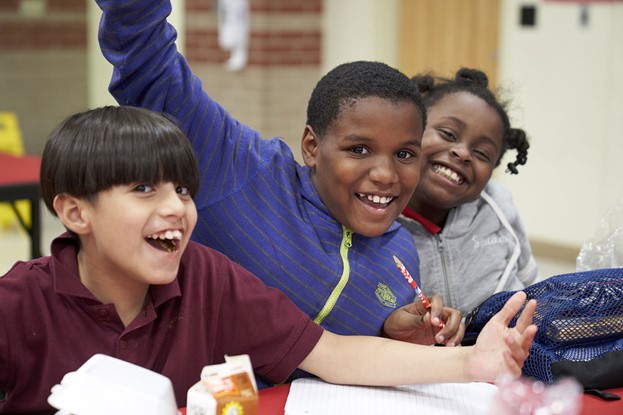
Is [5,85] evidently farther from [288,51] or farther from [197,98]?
[197,98]

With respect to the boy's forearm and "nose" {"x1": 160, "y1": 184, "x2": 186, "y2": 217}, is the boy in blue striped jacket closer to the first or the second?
the boy's forearm

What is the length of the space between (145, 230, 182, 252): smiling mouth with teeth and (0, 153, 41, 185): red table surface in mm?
2137

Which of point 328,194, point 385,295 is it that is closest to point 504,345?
point 385,295

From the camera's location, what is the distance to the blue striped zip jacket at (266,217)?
1.66m

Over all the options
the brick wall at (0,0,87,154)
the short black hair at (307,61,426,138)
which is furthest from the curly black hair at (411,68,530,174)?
the brick wall at (0,0,87,154)

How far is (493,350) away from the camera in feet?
4.87

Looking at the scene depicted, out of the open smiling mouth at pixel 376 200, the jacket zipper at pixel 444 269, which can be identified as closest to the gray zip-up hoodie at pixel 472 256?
the jacket zipper at pixel 444 269

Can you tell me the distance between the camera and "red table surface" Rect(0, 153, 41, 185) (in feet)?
11.3

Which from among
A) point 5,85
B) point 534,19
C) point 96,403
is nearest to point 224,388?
point 96,403

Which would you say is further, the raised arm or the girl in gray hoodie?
the girl in gray hoodie

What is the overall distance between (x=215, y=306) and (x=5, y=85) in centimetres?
836

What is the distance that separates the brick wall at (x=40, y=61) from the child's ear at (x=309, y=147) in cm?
766

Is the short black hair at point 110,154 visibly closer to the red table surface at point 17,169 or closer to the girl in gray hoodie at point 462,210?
the girl in gray hoodie at point 462,210

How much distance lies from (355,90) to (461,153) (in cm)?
47
